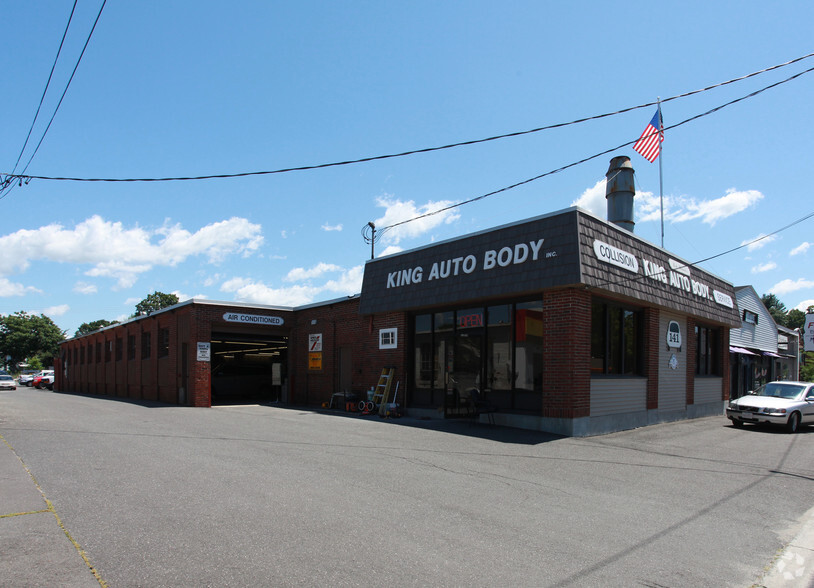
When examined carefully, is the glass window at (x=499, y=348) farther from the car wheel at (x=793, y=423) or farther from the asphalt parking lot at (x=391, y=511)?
the car wheel at (x=793, y=423)

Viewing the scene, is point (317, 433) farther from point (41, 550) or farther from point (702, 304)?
point (702, 304)

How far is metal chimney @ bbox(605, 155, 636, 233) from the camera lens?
17.9m

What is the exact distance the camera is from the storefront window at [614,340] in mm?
14289

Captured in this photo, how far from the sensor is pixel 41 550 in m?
4.75

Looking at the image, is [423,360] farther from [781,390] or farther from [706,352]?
[706,352]

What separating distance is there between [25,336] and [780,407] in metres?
→ 98.7

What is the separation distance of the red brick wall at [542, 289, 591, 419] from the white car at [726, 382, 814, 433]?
6.44m

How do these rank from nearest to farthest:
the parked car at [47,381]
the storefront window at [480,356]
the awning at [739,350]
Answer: the storefront window at [480,356] → the awning at [739,350] → the parked car at [47,381]

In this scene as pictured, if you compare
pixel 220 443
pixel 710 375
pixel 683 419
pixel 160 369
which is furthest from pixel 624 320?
pixel 160 369

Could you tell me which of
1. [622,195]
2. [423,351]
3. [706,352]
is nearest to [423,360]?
[423,351]

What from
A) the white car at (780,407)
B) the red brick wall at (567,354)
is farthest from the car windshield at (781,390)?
the red brick wall at (567,354)

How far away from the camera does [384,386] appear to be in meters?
17.8

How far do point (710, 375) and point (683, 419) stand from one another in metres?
4.39

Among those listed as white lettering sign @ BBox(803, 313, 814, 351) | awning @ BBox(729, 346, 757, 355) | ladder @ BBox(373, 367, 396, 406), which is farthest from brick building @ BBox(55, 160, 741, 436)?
white lettering sign @ BBox(803, 313, 814, 351)
